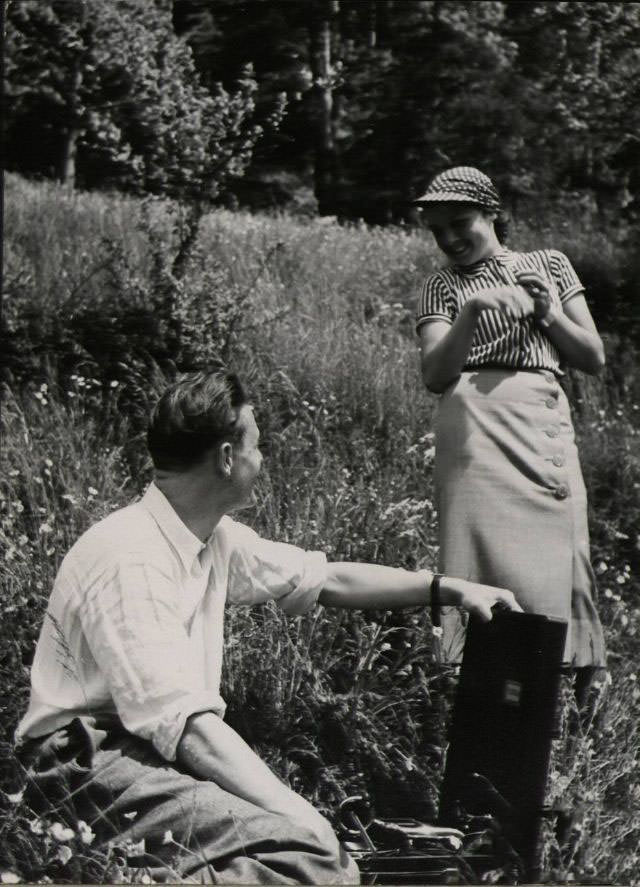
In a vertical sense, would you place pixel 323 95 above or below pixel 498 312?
above

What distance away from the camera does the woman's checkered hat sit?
3562mm

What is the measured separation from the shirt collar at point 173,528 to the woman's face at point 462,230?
140 centimetres

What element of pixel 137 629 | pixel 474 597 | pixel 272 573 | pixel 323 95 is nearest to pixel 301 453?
pixel 323 95

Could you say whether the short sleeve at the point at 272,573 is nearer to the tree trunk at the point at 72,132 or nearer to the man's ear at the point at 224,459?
the man's ear at the point at 224,459

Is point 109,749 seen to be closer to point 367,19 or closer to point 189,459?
point 189,459

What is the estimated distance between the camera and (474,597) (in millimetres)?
2734

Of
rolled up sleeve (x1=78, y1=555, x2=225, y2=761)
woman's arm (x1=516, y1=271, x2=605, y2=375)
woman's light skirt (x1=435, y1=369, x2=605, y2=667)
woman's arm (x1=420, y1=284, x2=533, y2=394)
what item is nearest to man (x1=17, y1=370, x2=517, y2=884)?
rolled up sleeve (x1=78, y1=555, x2=225, y2=761)

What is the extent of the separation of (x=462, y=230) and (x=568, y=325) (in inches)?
15.8

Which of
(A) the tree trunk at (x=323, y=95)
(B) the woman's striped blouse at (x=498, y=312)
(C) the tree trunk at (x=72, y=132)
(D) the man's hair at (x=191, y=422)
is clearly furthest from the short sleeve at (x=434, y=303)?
(C) the tree trunk at (x=72, y=132)

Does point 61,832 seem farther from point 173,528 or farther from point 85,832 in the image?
point 173,528

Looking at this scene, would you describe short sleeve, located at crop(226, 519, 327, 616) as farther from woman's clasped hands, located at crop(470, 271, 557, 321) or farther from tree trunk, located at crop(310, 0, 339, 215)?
tree trunk, located at crop(310, 0, 339, 215)

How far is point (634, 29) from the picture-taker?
5090 mm

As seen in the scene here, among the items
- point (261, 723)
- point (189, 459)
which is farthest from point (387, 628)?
point (189, 459)

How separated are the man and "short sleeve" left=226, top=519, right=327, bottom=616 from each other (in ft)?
0.23
